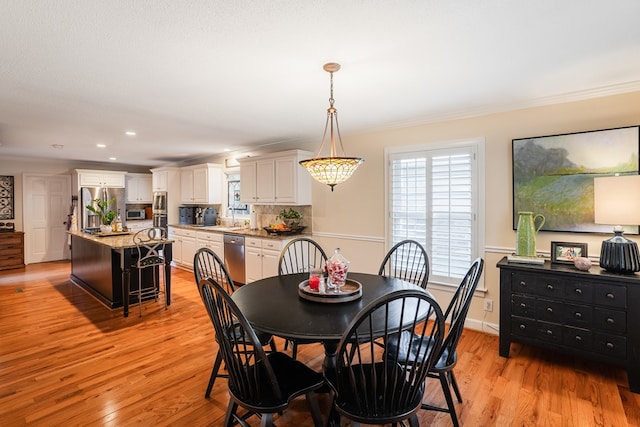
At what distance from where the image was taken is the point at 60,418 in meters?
2.10

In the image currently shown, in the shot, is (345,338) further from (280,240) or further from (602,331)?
(280,240)

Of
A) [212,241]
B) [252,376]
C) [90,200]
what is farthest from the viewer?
[90,200]

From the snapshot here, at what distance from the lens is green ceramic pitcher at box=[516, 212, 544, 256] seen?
2906mm

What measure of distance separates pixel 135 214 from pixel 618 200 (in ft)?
29.6

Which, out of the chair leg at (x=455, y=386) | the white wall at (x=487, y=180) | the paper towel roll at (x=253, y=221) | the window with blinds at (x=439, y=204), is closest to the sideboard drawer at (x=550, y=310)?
the white wall at (x=487, y=180)

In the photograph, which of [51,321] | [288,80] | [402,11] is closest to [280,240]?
[288,80]

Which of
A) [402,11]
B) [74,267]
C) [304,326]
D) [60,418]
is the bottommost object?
[60,418]

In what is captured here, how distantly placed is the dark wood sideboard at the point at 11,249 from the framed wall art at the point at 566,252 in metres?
8.97

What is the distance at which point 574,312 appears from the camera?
2.59 m

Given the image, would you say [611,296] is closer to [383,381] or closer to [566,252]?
[566,252]

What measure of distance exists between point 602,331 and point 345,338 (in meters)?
2.29

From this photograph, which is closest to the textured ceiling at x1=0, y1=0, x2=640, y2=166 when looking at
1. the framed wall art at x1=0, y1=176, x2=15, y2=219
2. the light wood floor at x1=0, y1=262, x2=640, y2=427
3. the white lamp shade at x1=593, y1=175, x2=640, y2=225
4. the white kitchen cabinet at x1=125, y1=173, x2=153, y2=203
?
the white lamp shade at x1=593, y1=175, x2=640, y2=225

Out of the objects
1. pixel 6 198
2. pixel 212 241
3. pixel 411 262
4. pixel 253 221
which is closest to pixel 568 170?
pixel 411 262

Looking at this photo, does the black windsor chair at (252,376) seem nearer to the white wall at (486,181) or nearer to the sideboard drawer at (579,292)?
the sideboard drawer at (579,292)
